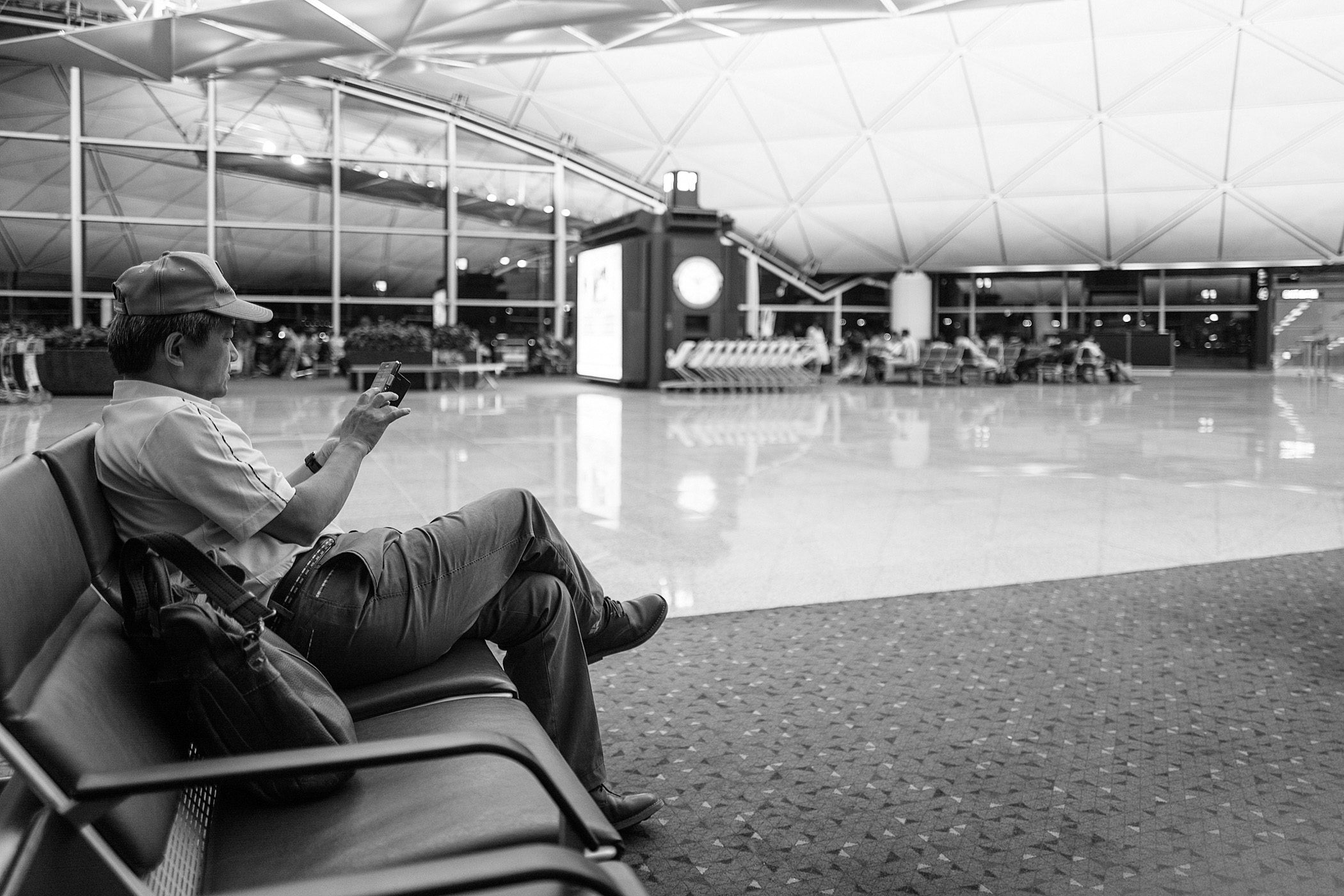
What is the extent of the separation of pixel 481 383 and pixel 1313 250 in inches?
905

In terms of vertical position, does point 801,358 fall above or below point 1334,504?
above

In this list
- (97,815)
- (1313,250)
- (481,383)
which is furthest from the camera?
(1313,250)

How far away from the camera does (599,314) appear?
2425 cm

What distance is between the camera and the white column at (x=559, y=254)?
1227 inches

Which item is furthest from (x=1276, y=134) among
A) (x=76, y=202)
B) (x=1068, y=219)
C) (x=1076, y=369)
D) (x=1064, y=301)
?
(x=76, y=202)

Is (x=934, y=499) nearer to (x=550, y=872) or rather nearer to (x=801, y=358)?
(x=550, y=872)

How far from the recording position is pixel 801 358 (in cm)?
2241

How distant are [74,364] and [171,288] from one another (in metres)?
18.9

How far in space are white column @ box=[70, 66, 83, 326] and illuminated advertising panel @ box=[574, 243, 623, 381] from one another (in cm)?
1213

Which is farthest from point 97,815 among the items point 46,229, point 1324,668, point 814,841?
point 46,229

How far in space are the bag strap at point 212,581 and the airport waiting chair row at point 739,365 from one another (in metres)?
18.8

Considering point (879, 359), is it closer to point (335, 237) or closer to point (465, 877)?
point (335, 237)

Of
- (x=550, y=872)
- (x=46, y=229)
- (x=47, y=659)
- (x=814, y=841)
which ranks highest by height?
(x=46, y=229)

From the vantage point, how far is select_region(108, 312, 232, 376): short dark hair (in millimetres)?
2320
